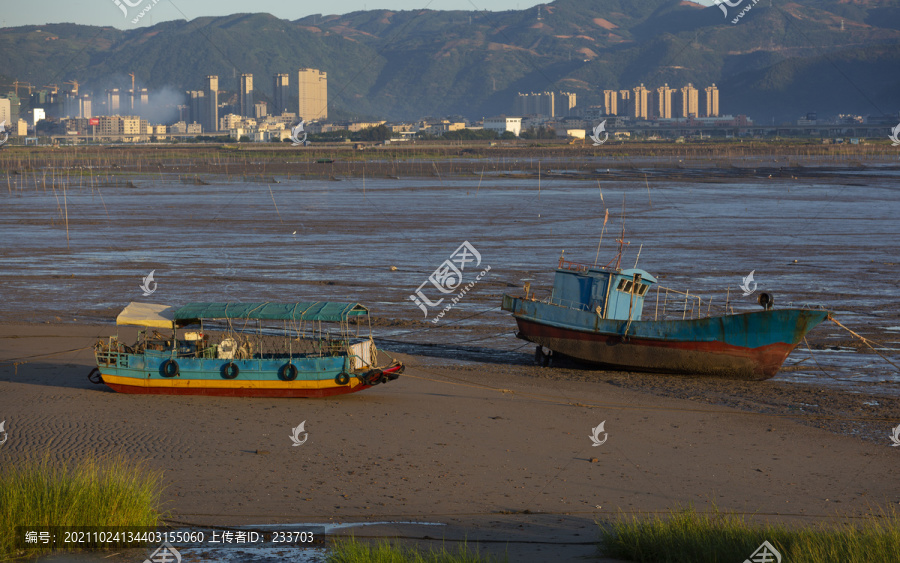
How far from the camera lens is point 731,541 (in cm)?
1129

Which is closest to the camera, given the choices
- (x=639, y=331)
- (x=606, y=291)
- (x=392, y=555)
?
(x=392, y=555)

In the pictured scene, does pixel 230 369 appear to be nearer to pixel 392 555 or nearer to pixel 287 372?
pixel 287 372

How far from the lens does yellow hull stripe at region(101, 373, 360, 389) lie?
65.4 ft

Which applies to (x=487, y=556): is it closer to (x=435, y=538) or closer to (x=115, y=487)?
(x=435, y=538)

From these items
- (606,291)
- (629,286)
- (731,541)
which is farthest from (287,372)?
(731,541)

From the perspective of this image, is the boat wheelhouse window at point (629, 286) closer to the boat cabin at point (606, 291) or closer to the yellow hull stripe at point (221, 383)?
the boat cabin at point (606, 291)

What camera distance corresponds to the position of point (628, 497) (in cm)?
1444

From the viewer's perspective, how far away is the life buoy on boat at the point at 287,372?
65.1ft

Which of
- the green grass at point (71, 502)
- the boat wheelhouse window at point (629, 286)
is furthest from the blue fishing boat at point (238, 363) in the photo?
the boat wheelhouse window at point (629, 286)

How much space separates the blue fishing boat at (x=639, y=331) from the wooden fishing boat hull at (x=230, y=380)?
5886 mm

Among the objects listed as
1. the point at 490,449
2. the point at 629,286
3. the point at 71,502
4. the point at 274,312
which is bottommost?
the point at 490,449

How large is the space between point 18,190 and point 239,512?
79.6 metres

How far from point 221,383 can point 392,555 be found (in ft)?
34.1

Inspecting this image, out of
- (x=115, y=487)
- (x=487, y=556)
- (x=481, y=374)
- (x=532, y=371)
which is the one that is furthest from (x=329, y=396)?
(x=487, y=556)
